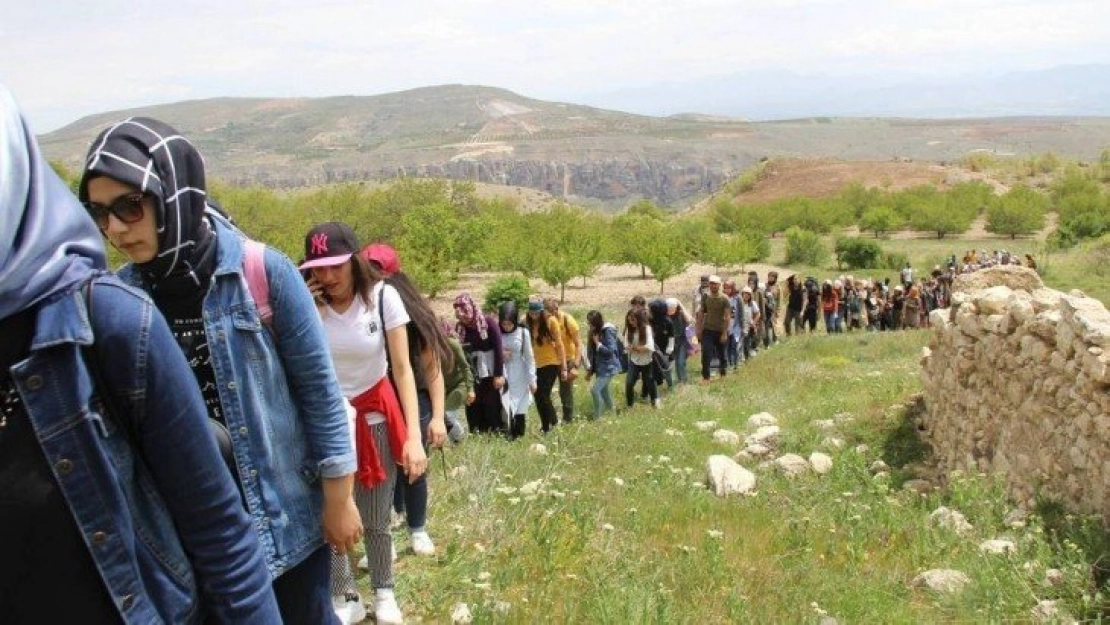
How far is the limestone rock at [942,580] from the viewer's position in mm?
4641

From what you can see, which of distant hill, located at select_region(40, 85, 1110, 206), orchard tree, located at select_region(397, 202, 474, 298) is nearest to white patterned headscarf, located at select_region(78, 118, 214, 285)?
orchard tree, located at select_region(397, 202, 474, 298)

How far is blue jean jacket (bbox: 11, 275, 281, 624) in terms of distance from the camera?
1.45 m

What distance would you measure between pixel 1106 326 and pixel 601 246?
37.3 metres

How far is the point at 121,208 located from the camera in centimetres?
185

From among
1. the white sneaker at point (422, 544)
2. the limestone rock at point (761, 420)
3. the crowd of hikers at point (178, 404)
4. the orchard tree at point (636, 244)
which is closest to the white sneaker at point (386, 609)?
the crowd of hikers at point (178, 404)

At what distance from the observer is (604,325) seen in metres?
10.9

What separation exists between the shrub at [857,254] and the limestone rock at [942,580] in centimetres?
3460

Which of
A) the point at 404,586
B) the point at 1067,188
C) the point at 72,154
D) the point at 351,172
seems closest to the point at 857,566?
the point at 404,586

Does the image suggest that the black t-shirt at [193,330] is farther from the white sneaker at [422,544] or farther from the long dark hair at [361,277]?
the white sneaker at [422,544]

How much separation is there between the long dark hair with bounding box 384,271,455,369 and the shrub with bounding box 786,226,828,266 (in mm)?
37692

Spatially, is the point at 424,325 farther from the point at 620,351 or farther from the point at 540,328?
the point at 620,351

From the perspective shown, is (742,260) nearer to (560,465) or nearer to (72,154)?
(560,465)

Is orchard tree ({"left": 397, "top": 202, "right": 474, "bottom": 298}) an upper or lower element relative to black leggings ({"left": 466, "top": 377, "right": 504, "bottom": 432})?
lower

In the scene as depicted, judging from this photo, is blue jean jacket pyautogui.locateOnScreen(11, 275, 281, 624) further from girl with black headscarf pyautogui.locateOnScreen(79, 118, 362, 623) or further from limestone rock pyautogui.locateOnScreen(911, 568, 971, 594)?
limestone rock pyautogui.locateOnScreen(911, 568, 971, 594)
